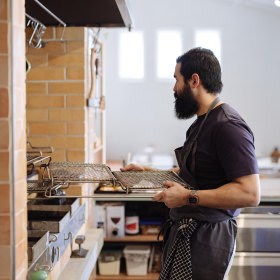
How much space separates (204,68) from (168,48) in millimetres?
3191

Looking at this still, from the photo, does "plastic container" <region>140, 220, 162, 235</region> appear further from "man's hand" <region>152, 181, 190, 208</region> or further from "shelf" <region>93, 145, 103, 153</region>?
"man's hand" <region>152, 181, 190, 208</region>

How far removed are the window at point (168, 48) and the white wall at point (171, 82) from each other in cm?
7

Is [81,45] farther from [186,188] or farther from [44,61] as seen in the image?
[186,188]

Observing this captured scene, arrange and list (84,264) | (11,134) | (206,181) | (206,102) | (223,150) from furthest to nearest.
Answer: (84,264) < (206,102) < (206,181) < (223,150) < (11,134)

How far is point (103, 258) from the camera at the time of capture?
320cm

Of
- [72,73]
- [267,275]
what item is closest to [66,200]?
[72,73]

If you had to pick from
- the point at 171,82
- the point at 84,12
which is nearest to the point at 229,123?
the point at 84,12

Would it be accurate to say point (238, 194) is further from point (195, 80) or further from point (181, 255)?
point (195, 80)

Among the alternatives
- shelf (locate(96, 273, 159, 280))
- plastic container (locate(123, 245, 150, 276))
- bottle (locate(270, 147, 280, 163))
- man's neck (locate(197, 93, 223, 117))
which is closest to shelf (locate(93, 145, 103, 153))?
plastic container (locate(123, 245, 150, 276))

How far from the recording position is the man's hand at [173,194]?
1.43 meters

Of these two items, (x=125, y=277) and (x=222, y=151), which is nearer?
(x=222, y=151)

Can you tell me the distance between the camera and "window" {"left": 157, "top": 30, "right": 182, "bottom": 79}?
15.7ft

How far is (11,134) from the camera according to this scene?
46.2 inches

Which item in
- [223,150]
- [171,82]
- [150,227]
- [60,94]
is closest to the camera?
[223,150]
